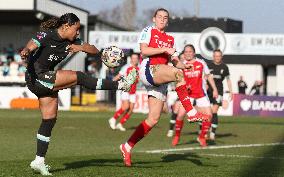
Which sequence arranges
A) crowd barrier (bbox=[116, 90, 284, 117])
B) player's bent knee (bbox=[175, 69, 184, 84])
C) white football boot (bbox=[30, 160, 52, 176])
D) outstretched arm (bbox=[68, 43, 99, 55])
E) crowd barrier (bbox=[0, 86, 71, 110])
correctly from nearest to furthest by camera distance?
1. white football boot (bbox=[30, 160, 52, 176])
2. outstretched arm (bbox=[68, 43, 99, 55])
3. player's bent knee (bbox=[175, 69, 184, 84])
4. crowd barrier (bbox=[116, 90, 284, 117])
5. crowd barrier (bbox=[0, 86, 71, 110])

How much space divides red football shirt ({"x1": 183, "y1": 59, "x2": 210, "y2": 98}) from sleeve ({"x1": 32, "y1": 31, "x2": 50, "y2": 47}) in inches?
281

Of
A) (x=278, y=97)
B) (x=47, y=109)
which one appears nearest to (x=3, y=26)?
(x=278, y=97)

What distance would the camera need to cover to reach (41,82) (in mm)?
10406

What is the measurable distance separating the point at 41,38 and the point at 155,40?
2315 mm

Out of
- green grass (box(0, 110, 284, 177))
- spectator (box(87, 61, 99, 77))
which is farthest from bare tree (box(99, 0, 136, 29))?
green grass (box(0, 110, 284, 177))

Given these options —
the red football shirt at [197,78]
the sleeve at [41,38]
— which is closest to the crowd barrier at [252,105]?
the red football shirt at [197,78]

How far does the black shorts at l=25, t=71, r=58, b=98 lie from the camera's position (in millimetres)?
10406

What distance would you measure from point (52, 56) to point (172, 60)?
7.60ft

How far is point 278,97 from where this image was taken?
118ft

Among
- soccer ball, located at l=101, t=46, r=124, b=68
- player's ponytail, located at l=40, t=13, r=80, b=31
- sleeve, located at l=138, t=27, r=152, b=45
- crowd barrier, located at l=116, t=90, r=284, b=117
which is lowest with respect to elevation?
crowd barrier, located at l=116, t=90, r=284, b=117

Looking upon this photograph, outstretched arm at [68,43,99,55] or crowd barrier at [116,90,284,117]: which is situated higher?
outstretched arm at [68,43,99,55]

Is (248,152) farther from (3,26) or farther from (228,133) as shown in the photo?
(3,26)

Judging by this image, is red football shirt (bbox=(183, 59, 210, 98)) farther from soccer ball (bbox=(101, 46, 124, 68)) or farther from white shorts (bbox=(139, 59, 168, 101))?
soccer ball (bbox=(101, 46, 124, 68))

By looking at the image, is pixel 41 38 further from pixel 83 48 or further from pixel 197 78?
pixel 197 78
